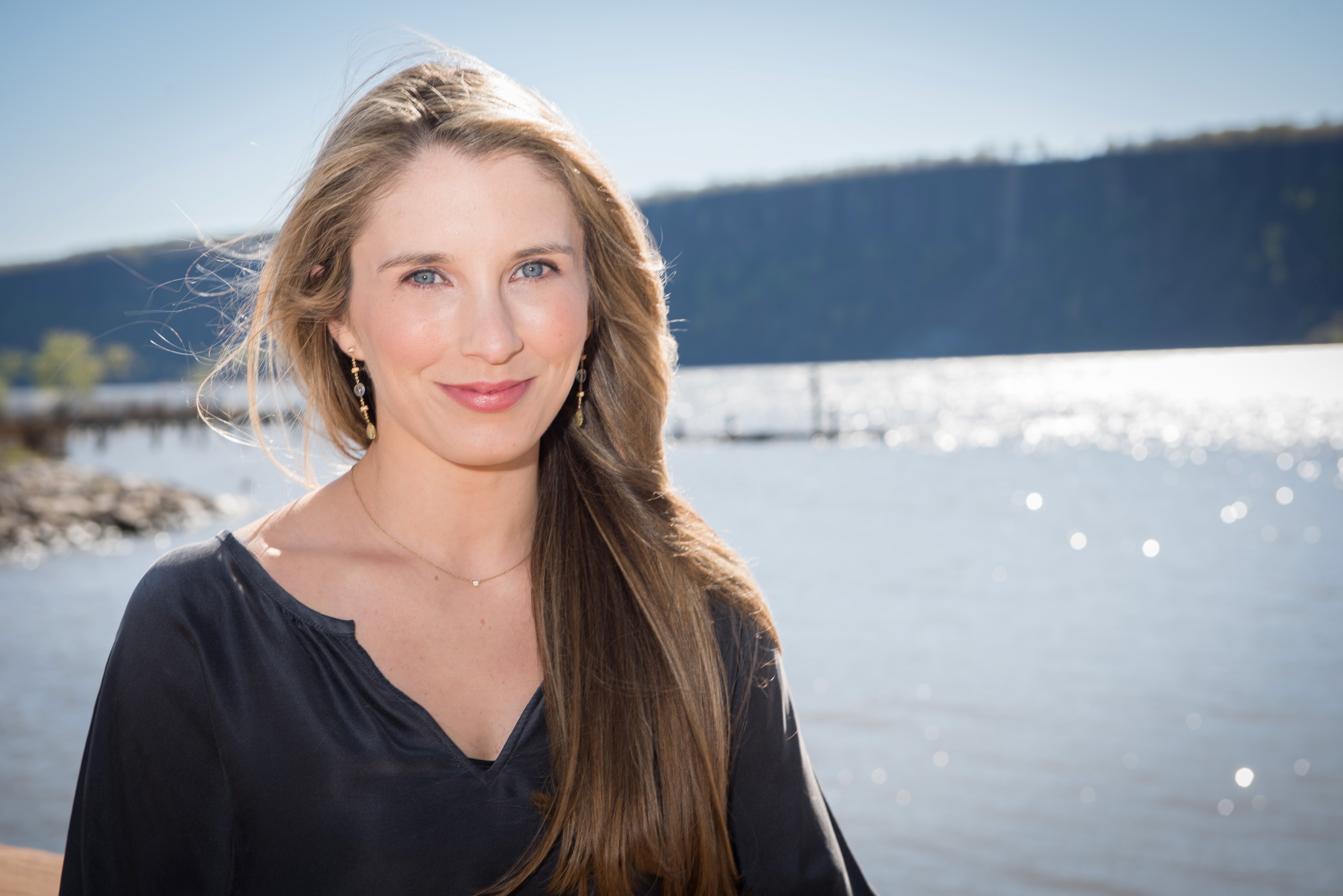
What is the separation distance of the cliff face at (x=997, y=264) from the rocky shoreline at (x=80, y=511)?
272 ft

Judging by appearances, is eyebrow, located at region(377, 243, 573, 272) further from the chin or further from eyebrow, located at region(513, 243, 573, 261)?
the chin

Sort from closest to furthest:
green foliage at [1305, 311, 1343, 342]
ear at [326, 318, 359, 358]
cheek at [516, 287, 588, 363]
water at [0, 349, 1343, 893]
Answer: cheek at [516, 287, 588, 363] → ear at [326, 318, 359, 358] → water at [0, 349, 1343, 893] → green foliage at [1305, 311, 1343, 342]

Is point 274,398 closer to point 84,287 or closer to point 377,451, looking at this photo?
point 377,451

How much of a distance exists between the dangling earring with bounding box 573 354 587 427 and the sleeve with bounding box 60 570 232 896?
0.87 metres

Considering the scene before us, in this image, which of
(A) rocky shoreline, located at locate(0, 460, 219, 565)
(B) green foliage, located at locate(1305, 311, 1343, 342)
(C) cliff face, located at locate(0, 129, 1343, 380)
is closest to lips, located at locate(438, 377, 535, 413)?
(A) rocky shoreline, located at locate(0, 460, 219, 565)

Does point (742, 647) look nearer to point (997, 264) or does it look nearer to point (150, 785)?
point (150, 785)

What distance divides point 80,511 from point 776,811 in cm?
2013

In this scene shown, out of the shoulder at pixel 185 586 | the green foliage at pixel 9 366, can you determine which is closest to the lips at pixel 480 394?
the shoulder at pixel 185 586

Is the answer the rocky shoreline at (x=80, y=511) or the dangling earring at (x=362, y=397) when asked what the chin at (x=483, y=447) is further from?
the rocky shoreline at (x=80, y=511)

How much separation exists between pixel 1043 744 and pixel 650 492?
7352 mm

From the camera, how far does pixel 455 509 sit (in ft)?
6.55

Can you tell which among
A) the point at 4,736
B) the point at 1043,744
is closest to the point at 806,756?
the point at 1043,744

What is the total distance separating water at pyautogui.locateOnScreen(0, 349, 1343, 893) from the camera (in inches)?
276

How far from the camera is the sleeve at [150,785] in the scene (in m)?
1.51
